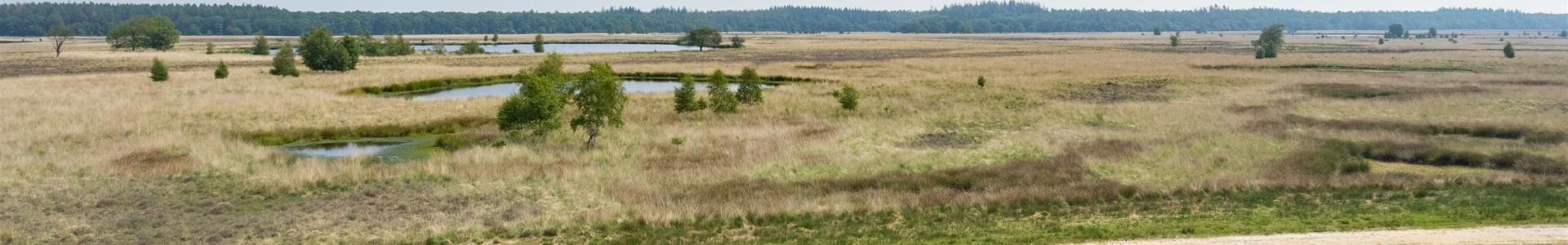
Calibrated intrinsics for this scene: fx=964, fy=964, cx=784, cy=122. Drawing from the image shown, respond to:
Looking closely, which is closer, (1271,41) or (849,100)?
(849,100)

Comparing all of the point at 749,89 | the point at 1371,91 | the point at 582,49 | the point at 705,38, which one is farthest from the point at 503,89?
the point at 582,49

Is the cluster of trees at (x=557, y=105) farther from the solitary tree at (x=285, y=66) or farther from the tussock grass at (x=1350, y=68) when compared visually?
the tussock grass at (x=1350, y=68)

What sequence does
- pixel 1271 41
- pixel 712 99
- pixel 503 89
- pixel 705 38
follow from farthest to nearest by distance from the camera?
pixel 705 38
pixel 1271 41
pixel 503 89
pixel 712 99

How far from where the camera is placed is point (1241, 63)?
80688 millimetres

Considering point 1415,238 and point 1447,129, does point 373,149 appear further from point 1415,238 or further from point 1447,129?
point 1447,129

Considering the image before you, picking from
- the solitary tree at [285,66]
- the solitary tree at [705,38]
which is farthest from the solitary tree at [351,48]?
the solitary tree at [705,38]

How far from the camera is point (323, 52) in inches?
2594

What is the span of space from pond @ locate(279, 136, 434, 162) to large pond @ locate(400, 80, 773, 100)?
19.5 metres

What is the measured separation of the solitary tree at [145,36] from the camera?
106 metres

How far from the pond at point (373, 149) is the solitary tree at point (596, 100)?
16.2 feet

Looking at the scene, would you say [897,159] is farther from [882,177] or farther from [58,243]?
[58,243]

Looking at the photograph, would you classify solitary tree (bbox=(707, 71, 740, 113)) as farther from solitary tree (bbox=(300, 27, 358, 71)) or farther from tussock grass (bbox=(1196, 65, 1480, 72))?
tussock grass (bbox=(1196, 65, 1480, 72))

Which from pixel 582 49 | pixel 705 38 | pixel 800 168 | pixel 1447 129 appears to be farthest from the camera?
pixel 582 49

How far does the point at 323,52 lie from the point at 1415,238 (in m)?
65.7
